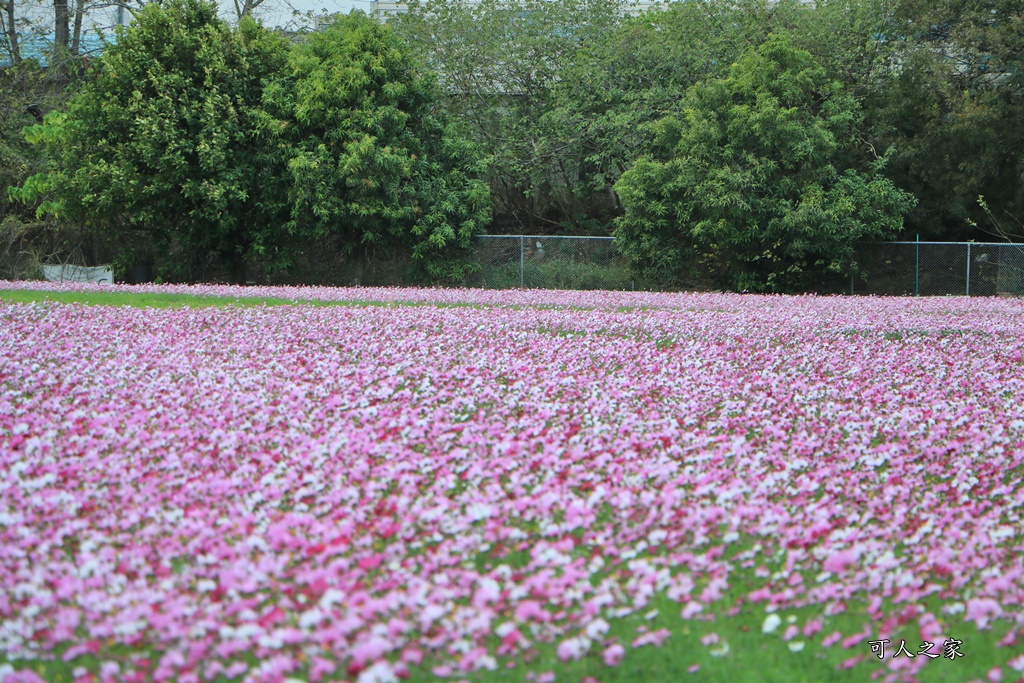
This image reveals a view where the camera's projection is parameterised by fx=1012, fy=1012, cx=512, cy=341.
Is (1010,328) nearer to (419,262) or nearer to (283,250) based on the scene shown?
(419,262)

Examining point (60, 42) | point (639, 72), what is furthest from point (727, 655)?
point (60, 42)

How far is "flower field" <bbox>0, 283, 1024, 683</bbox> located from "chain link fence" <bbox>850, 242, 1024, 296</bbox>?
1625 cm

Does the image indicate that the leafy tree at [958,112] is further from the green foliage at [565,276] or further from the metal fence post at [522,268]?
the metal fence post at [522,268]

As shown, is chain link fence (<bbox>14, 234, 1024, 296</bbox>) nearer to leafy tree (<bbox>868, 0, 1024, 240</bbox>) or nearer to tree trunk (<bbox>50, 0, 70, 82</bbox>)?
leafy tree (<bbox>868, 0, 1024, 240</bbox>)

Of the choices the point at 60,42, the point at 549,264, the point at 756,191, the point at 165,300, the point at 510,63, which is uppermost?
the point at 60,42

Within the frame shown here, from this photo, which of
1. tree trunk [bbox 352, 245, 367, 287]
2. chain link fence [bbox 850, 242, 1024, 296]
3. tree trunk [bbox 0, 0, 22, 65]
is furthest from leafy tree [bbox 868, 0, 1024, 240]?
tree trunk [bbox 0, 0, 22, 65]

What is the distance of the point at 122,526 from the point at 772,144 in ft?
75.5

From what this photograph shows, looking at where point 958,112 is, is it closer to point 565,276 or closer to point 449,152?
point 565,276

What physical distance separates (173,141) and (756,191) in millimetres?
14454

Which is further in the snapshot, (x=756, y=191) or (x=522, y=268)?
(x=522, y=268)

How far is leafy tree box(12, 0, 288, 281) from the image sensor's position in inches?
989

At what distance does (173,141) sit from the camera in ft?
81.8

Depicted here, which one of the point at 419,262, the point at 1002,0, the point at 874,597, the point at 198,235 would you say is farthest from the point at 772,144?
the point at 874,597

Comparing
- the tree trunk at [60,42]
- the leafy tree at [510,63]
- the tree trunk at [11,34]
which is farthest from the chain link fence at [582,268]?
the tree trunk at [11,34]
